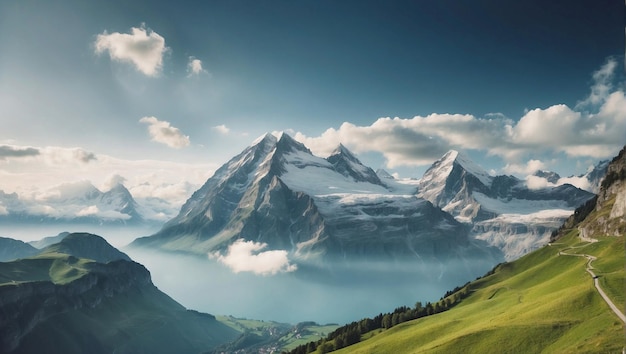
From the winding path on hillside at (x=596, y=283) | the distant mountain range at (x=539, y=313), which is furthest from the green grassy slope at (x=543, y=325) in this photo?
the winding path on hillside at (x=596, y=283)

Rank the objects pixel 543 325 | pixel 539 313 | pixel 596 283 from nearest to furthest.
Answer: pixel 543 325 → pixel 539 313 → pixel 596 283

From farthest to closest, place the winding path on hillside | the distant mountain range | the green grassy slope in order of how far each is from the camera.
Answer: the distant mountain range, the winding path on hillside, the green grassy slope

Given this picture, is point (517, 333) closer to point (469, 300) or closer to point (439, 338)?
point (439, 338)

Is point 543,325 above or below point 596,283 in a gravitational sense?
below

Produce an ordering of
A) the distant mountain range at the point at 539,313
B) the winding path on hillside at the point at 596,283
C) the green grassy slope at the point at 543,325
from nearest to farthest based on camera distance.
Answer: the green grassy slope at the point at 543,325
the winding path on hillside at the point at 596,283
the distant mountain range at the point at 539,313

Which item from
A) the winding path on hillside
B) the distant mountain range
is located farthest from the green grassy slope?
the winding path on hillside

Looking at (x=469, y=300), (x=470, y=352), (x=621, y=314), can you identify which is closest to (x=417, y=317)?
(x=469, y=300)

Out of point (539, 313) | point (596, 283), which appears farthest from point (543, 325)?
point (596, 283)

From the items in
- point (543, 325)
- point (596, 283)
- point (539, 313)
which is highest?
point (596, 283)

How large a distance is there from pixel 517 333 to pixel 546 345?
6.28 metres

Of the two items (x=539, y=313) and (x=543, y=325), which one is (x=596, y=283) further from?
(x=543, y=325)

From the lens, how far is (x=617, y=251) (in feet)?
414

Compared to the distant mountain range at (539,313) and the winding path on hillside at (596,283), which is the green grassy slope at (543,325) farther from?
the winding path on hillside at (596,283)

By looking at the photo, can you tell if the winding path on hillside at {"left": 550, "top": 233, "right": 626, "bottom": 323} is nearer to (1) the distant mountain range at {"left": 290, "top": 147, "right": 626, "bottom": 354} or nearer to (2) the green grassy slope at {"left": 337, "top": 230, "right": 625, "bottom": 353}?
(1) the distant mountain range at {"left": 290, "top": 147, "right": 626, "bottom": 354}
